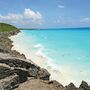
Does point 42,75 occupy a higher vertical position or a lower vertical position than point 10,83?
lower

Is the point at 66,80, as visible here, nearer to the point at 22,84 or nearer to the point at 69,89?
the point at 69,89

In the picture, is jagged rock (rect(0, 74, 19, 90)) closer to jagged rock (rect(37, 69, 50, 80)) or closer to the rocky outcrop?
the rocky outcrop

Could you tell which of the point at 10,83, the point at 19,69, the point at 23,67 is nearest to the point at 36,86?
the point at 19,69

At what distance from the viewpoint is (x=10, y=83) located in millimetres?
11352

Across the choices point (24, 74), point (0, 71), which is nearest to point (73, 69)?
point (24, 74)

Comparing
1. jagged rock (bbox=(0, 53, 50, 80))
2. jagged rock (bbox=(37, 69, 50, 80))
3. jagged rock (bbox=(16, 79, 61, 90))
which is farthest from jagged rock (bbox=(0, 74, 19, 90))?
jagged rock (bbox=(37, 69, 50, 80))

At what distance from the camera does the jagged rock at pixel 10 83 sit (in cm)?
1093

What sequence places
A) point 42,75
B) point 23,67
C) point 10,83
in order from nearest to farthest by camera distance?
point 10,83 < point 23,67 < point 42,75

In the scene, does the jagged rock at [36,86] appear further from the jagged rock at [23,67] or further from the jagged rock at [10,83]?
the jagged rock at [23,67]

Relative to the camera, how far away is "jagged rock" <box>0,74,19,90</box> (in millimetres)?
10928

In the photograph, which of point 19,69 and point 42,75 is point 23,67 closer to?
point 19,69

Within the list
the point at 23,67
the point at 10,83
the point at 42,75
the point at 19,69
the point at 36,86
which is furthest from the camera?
the point at 42,75

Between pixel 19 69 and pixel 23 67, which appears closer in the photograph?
pixel 19 69

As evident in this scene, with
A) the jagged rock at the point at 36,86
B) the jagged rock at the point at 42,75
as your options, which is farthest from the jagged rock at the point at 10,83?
the jagged rock at the point at 42,75
